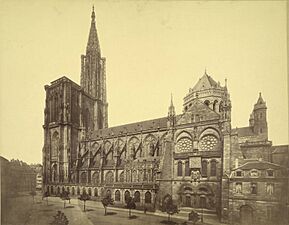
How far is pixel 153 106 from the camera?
466cm

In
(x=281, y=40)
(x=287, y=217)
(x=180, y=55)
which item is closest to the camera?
(x=287, y=217)

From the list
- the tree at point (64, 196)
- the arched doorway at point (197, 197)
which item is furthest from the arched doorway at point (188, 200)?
the tree at point (64, 196)

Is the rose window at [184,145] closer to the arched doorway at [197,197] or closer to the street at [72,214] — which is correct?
the arched doorway at [197,197]

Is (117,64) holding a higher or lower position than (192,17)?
lower

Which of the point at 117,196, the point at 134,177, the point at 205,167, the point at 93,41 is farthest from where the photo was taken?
the point at 134,177

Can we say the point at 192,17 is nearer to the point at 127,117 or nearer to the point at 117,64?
the point at 117,64

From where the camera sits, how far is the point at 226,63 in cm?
446

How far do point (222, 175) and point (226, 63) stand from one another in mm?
1628

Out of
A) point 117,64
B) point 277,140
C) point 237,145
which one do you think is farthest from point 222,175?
→ point 117,64

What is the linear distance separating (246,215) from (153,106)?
203 centimetres

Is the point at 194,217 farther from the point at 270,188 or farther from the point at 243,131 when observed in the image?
the point at 243,131

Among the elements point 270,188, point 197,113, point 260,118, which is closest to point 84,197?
point 197,113

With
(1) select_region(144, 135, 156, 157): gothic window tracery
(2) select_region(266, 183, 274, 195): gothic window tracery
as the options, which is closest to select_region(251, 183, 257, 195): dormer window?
(2) select_region(266, 183, 274, 195): gothic window tracery

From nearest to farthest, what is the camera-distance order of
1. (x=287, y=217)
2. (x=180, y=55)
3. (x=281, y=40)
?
(x=287, y=217)
(x=281, y=40)
(x=180, y=55)
